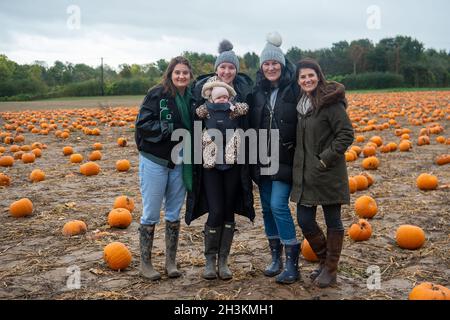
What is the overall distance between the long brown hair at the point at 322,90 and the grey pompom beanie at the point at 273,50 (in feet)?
0.70

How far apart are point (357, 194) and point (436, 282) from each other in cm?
314

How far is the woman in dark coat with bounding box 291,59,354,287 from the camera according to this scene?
3.78 meters

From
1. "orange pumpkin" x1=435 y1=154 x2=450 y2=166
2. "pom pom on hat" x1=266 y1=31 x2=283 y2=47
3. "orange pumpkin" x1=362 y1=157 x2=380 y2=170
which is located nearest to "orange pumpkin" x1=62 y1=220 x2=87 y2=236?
"pom pom on hat" x1=266 y1=31 x2=283 y2=47

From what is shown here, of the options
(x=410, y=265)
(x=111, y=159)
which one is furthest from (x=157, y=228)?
(x=111, y=159)

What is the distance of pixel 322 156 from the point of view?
3770 mm

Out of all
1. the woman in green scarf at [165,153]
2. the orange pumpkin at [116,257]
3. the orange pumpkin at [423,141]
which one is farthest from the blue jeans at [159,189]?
the orange pumpkin at [423,141]

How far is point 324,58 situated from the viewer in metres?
66.1

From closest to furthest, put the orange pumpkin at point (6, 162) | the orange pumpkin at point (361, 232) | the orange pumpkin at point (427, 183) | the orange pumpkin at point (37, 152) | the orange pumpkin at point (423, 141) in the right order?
the orange pumpkin at point (361, 232), the orange pumpkin at point (427, 183), the orange pumpkin at point (6, 162), the orange pumpkin at point (37, 152), the orange pumpkin at point (423, 141)

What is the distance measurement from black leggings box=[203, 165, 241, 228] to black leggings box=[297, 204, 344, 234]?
60 centimetres

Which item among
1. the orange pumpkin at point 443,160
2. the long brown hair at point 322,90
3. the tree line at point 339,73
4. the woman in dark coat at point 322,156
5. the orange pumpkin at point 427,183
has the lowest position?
the orange pumpkin at point 427,183

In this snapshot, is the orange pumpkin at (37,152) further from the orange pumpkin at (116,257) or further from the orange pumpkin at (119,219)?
the orange pumpkin at (116,257)

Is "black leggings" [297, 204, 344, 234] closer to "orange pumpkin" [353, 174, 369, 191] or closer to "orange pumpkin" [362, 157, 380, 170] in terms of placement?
"orange pumpkin" [353, 174, 369, 191]

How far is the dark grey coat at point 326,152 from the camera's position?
3.76 metres

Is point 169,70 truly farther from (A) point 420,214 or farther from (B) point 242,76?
(A) point 420,214
